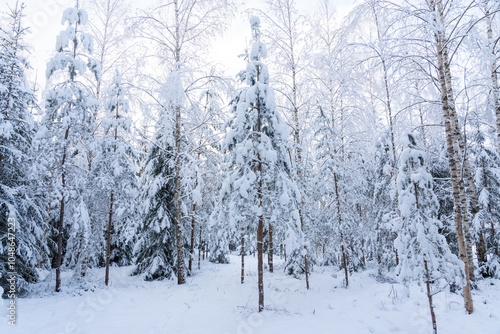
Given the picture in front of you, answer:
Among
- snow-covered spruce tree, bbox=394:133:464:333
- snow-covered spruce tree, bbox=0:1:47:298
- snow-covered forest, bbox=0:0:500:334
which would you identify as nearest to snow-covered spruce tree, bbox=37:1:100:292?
snow-covered forest, bbox=0:0:500:334

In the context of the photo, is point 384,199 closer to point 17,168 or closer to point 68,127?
point 68,127

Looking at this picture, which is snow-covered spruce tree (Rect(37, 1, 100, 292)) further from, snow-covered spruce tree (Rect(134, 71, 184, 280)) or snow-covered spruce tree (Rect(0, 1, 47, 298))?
snow-covered spruce tree (Rect(134, 71, 184, 280))

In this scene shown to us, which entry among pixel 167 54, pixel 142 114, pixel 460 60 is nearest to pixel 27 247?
pixel 142 114

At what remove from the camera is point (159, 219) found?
1292 cm

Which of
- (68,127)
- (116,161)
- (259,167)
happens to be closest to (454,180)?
(259,167)

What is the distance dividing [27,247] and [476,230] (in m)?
16.6

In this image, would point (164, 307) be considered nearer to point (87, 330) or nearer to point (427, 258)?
point (87, 330)

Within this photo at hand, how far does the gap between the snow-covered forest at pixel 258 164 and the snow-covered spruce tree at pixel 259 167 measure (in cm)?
6

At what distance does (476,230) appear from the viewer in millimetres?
10180

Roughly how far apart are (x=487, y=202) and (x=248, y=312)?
11.3m

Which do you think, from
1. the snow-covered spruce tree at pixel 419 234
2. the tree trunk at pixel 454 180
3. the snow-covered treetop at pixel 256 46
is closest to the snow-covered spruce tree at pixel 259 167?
the snow-covered treetop at pixel 256 46

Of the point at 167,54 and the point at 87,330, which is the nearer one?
the point at 87,330

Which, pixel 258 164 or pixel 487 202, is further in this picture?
pixel 487 202

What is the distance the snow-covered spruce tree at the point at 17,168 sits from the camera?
8.69m
